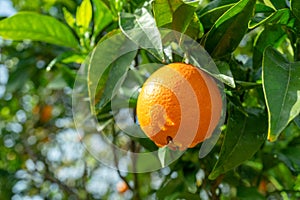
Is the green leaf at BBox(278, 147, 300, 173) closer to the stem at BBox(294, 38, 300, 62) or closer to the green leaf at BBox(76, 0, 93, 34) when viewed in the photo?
the stem at BBox(294, 38, 300, 62)

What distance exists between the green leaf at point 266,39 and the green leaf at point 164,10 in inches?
9.9

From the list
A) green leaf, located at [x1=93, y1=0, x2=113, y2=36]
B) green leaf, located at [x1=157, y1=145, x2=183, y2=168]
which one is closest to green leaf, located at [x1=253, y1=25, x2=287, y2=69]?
green leaf, located at [x1=157, y1=145, x2=183, y2=168]

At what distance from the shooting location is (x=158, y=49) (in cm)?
76

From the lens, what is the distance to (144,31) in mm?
813

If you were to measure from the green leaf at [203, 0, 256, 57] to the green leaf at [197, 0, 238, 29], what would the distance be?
3 cm

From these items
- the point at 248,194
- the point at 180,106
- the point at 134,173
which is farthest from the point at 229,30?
the point at 134,173

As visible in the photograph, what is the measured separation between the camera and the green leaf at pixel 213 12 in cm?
88

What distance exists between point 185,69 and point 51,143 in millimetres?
1411

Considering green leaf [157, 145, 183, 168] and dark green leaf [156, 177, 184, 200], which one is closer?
green leaf [157, 145, 183, 168]

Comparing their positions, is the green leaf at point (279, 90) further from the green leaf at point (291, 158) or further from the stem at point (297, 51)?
the green leaf at point (291, 158)

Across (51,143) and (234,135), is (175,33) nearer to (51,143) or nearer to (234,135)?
(234,135)

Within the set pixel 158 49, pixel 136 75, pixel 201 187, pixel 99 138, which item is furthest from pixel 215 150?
pixel 99 138

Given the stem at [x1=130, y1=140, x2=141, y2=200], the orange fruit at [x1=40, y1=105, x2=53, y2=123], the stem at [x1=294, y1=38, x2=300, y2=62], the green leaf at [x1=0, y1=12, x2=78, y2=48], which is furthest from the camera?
the orange fruit at [x1=40, y1=105, x2=53, y2=123]

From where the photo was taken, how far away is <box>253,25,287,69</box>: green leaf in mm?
1021
